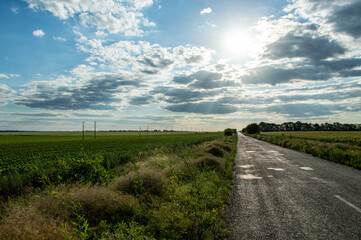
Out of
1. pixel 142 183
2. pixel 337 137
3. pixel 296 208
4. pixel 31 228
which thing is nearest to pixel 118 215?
pixel 142 183

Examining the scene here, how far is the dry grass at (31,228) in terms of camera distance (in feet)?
12.3

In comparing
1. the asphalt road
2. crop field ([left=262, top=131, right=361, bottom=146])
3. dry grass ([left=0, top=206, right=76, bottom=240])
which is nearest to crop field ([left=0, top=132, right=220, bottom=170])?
dry grass ([left=0, top=206, right=76, bottom=240])

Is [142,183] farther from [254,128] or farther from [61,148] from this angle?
[254,128]

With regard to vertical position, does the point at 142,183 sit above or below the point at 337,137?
above

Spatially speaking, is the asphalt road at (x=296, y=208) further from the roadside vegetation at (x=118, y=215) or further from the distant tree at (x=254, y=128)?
the distant tree at (x=254, y=128)

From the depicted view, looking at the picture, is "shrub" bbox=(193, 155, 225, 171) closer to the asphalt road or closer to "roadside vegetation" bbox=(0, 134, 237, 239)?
the asphalt road

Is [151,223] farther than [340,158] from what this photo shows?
No

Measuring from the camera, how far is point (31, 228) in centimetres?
395

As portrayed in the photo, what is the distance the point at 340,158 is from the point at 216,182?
12.3 metres

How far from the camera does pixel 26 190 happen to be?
8.09 meters

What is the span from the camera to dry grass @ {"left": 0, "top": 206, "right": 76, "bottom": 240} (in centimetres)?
374

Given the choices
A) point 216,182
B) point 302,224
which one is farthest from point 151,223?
point 216,182

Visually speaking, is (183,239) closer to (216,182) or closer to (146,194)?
(146,194)

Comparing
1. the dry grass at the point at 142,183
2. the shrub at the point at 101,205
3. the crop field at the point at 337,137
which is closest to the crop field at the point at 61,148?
the dry grass at the point at 142,183
